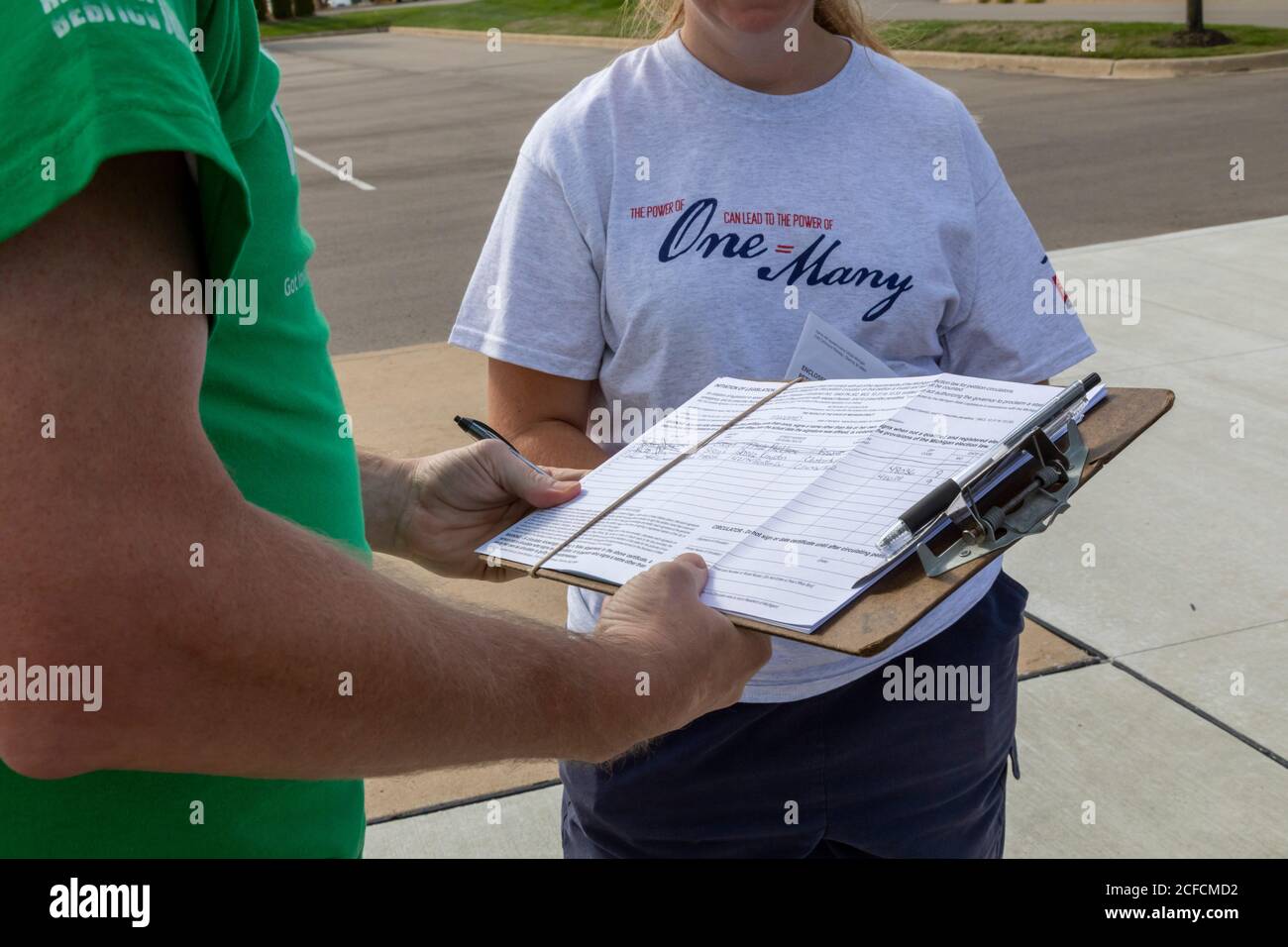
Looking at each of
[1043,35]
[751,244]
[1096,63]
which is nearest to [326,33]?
[1043,35]

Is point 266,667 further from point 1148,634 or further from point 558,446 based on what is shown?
point 1148,634

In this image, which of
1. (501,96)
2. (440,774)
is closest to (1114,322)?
(440,774)

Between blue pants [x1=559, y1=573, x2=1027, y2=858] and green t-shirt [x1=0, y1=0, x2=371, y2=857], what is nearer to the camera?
green t-shirt [x1=0, y1=0, x2=371, y2=857]

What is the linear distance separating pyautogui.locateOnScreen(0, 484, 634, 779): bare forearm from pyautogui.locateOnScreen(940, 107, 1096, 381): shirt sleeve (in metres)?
1.15

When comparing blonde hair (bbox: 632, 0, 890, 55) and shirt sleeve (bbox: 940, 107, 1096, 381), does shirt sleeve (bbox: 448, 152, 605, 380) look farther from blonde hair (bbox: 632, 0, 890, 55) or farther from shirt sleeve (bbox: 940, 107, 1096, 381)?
shirt sleeve (bbox: 940, 107, 1096, 381)

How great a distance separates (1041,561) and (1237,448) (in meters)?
1.20

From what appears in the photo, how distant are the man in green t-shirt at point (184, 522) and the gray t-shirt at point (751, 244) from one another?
765 millimetres

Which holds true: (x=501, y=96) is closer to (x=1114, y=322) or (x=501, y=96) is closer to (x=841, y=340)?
(x=1114, y=322)

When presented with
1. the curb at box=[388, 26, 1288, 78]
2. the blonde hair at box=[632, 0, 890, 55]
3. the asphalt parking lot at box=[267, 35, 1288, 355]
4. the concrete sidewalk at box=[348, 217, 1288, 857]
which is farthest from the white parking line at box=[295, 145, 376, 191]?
the blonde hair at box=[632, 0, 890, 55]

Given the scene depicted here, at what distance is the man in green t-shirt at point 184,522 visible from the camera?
2.57 ft

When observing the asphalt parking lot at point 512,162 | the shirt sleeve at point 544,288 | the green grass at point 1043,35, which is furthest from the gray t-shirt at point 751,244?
the green grass at point 1043,35

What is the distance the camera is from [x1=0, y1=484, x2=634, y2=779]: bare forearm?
83 centimetres

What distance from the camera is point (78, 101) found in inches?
30.7

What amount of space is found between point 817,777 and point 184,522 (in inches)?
48.8
